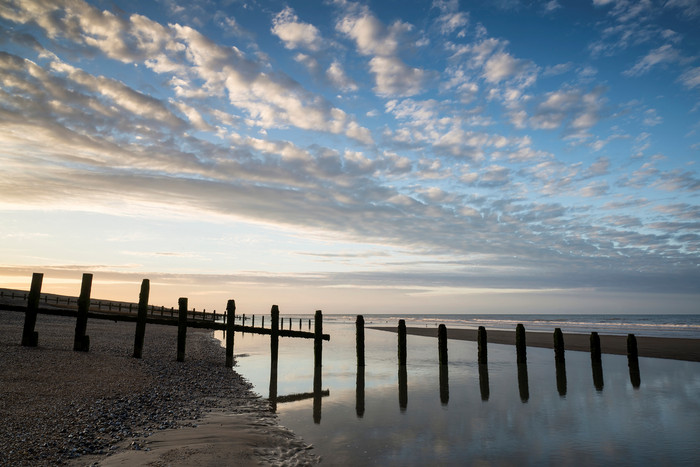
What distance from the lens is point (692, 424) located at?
30.6 feet

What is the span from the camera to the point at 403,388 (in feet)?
44.4

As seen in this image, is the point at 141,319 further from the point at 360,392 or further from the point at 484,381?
the point at 484,381

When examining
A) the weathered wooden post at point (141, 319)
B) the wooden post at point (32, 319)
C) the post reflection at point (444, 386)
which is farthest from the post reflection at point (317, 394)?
the wooden post at point (32, 319)

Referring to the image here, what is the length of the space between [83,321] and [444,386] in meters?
13.6

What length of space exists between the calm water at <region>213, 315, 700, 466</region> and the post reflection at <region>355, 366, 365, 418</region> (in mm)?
35

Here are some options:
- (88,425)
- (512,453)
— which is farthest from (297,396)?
(512,453)

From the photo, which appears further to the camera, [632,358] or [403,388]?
[632,358]

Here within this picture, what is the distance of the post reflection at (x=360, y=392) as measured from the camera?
1052cm

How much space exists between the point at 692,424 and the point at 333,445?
27.7 feet

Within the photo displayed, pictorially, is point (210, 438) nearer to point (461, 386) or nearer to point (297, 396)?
point (297, 396)

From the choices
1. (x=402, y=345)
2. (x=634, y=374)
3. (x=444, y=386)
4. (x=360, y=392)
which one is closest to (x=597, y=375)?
(x=634, y=374)

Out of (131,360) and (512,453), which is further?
(131,360)

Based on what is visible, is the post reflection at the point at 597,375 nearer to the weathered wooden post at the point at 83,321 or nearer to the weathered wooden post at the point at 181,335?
the weathered wooden post at the point at 181,335

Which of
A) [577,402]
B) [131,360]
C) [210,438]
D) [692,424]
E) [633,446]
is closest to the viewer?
[210,438]
